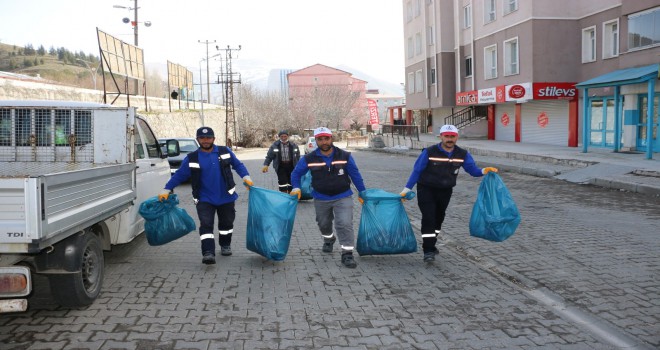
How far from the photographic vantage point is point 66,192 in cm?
461

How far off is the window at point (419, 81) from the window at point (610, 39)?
19.2 metres

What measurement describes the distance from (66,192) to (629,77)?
61.8ft

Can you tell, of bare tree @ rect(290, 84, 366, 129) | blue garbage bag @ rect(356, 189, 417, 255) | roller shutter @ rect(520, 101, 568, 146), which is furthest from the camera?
bare tree @ rect(290, 84, 366, 129)

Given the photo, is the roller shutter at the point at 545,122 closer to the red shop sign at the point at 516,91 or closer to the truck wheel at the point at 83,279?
the red shop sign at the point at 516,91

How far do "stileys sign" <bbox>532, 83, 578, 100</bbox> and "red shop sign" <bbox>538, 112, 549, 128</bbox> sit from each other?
2.26 metres

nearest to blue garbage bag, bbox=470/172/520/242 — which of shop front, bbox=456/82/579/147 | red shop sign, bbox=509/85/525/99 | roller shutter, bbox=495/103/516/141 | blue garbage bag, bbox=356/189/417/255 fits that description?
blue garbage bag, bbox=356/189/417/255

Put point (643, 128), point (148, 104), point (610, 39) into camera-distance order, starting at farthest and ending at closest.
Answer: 1. point (148, 104)
2. point (610, 39)
3. point (643, 128)

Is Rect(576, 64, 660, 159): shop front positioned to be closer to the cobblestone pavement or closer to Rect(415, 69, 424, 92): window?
the cobblestone pavement

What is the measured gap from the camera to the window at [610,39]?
24237 mm

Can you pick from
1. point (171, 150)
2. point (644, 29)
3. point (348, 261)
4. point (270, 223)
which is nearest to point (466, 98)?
point (644, 29)

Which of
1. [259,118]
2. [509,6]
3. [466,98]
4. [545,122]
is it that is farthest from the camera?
[259,118]

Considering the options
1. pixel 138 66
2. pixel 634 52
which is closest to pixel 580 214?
pixel 634 52

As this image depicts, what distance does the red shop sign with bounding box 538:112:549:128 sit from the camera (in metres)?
28.9

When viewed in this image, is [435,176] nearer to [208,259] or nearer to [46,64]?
[208,259]
